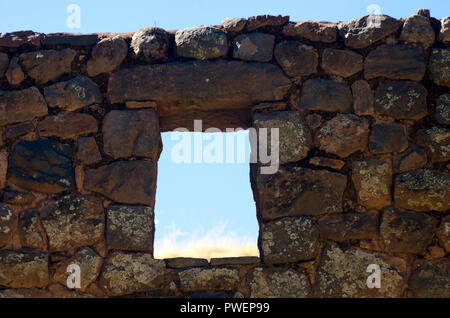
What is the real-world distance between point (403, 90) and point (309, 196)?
92cm

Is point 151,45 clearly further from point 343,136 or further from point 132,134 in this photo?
point 343,136

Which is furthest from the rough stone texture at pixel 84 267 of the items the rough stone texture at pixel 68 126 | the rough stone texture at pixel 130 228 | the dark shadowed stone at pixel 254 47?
the dark shadowed stone at pixel 254 47

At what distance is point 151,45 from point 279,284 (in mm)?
1716

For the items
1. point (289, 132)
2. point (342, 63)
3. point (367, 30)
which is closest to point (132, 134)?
point (289, 132)

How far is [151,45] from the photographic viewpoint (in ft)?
12.9

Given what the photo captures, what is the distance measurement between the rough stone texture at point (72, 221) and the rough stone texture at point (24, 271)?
12 cm

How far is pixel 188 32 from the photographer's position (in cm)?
399

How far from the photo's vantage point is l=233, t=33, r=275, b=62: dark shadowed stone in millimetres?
3932

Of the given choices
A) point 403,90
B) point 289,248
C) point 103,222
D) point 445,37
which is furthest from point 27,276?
point 445,37

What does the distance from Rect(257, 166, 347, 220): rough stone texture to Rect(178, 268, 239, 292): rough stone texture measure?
409mm

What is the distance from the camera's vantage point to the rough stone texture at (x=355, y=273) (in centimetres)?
364

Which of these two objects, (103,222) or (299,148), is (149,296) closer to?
(103,222)

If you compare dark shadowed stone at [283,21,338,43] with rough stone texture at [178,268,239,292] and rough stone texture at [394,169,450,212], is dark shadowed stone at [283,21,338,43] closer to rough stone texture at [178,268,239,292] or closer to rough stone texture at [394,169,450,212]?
rough stone texture at [394,169,450,212]

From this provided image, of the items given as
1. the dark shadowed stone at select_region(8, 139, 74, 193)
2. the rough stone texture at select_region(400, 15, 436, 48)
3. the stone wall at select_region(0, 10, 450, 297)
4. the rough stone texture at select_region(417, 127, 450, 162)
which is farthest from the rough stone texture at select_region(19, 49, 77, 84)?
the rough stone texture at select_region(417, 127, 450, 162)
